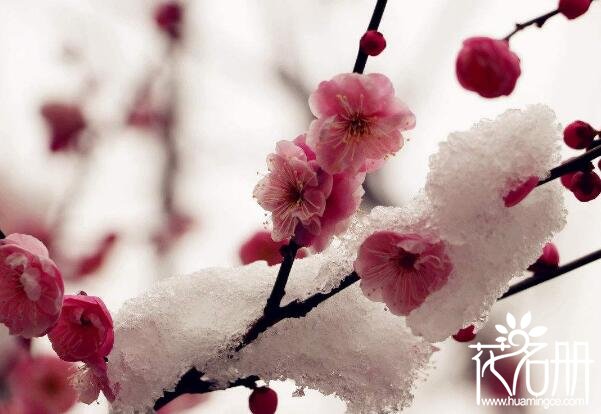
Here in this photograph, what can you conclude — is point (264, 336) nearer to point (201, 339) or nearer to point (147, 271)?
point (201, 339)

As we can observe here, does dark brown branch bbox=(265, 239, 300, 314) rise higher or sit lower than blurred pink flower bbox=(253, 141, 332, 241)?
lower

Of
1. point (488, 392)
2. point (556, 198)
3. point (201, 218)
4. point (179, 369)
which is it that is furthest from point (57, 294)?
point (488, 392)

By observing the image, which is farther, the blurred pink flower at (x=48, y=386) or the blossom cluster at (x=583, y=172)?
the blurred pink flower at (x=48, y=386)

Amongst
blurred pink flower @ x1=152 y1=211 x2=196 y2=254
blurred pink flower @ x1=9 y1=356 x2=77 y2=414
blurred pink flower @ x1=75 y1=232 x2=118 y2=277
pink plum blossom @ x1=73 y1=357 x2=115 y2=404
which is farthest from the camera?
blurred pink flower @ x1=152 y1=211 x2=196 y2=254

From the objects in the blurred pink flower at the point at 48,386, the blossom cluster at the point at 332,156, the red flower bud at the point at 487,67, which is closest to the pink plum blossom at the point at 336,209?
the blossom cluster at the point at 332,156

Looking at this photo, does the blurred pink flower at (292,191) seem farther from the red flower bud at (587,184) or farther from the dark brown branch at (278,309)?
the red flower bud at (587,184)

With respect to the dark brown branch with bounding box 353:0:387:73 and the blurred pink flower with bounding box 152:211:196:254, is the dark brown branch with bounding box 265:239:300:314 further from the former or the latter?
the blurred pink flower with bounding box 152:211:196:254

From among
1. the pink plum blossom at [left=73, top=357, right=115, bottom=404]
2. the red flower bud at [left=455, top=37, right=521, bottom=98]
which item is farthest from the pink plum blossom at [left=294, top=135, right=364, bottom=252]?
the pink plum blossom at [left=73, top=357, right=115, bottom=404]
